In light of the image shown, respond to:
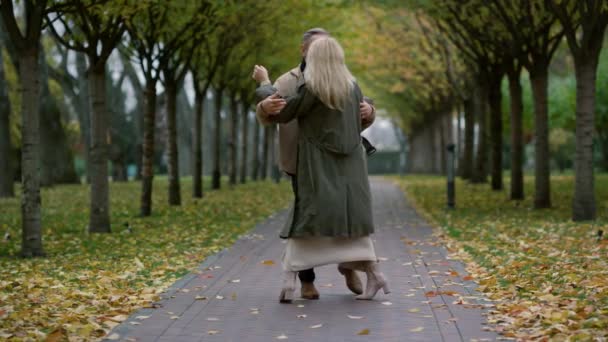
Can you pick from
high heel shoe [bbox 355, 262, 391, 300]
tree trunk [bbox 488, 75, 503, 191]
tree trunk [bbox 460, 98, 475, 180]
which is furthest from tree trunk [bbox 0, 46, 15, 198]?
high heel shoe [bbox 355, 262, 391, 300]

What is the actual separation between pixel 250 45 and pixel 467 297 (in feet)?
72.2

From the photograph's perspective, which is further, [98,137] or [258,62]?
[258,62]

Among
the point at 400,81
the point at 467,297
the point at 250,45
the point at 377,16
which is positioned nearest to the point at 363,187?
the point at 467,297

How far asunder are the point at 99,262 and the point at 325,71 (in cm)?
457

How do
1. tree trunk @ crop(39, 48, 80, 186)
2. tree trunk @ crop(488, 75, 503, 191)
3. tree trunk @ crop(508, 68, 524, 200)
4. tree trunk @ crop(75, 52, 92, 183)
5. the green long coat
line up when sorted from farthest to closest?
tree trunk @ crop(75, 52, 92, 183), tree trunk @ crop(39, 48, 80, 186), tree trunk @ crop(488, 75, 503, 191), tree trunk @ crop(508, 68, 524, 200), the green long coat

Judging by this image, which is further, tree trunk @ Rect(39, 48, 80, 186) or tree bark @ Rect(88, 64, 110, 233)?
tree trunk @ Rect(39, 48, 80, 186)

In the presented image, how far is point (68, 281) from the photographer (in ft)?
30.1

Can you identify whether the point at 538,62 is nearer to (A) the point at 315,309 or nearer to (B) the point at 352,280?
Result: (B) the point at 352,280

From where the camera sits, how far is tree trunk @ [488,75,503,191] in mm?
27125

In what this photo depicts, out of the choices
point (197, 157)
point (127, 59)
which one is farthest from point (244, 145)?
point (127, 59)

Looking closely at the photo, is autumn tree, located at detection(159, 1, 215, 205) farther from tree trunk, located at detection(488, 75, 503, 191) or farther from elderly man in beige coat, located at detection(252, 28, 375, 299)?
elderly man in beige coat, located at detection(252, 28, 375, 299)

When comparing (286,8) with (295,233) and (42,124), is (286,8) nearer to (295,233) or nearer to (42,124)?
(42,124)

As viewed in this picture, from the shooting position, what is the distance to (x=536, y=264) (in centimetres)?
993

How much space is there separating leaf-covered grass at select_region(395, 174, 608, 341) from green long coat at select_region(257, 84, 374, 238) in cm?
144
